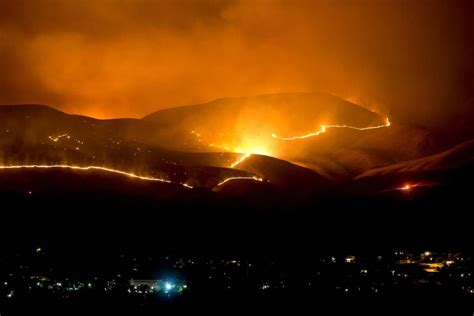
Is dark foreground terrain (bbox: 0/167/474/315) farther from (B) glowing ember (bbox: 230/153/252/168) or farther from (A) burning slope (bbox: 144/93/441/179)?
(A) burning slope (bbox: 144/93/441/179)

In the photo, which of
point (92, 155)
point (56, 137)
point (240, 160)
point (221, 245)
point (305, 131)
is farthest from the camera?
point (305, 131)

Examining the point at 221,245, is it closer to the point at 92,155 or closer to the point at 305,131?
the point at 92,155

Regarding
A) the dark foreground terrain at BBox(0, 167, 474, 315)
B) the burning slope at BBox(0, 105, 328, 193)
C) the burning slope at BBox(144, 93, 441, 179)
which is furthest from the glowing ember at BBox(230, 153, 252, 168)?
the dark foreground terrain at BBox(0, 167, 474, 315)

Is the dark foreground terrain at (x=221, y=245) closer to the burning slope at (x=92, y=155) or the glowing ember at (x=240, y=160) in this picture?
the burning slope at (x=92, y=155)

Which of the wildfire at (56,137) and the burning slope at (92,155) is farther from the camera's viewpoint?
the wildfire at (56,137)

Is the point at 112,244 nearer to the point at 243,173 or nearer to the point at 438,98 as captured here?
the point at 243,173

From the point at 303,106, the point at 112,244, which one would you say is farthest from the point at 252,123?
the point at 112,244

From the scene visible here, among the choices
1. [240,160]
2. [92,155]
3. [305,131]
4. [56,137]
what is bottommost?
[92,155]

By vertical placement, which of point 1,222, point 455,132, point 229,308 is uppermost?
point 455,132

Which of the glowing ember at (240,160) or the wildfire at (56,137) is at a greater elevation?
the wildfire at (56,137)

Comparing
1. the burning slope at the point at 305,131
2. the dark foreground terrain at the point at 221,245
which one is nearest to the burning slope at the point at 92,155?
the dark foreground terrain at the point at 221,245

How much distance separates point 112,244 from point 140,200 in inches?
176

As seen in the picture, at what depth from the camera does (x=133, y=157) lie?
174 ft

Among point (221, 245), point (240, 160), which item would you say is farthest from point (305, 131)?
point (221, 245)
